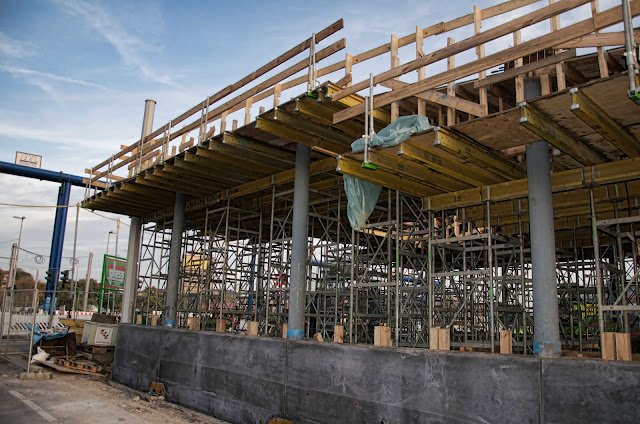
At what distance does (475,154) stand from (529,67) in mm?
1941

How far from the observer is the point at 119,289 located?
30.6 meters

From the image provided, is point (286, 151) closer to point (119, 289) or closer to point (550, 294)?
point (550, 294)

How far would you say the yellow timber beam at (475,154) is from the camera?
27.0 feet

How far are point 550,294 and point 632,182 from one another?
404cm

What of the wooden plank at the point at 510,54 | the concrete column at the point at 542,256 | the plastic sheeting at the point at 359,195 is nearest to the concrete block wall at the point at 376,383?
the concrete column at the point at 542,256

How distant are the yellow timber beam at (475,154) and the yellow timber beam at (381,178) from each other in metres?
1.75

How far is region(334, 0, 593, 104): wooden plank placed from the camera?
6.84m

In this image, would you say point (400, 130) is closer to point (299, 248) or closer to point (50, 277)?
point (299, 248)

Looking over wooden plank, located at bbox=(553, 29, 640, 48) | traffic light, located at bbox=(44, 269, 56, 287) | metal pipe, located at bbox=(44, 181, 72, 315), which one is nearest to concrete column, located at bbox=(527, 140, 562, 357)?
wooden plank, located at bbox=(553, 29, 640, 48)

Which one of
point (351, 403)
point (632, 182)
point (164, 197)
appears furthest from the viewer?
point (164, 197)

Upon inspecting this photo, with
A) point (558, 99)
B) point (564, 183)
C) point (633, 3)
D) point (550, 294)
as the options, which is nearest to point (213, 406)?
point (550, 294)

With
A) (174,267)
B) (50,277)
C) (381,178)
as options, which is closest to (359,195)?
(381,178)

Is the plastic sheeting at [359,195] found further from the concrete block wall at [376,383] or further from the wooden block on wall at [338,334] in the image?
the concrete block wall at [376,383]

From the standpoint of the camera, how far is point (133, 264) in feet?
70.9
